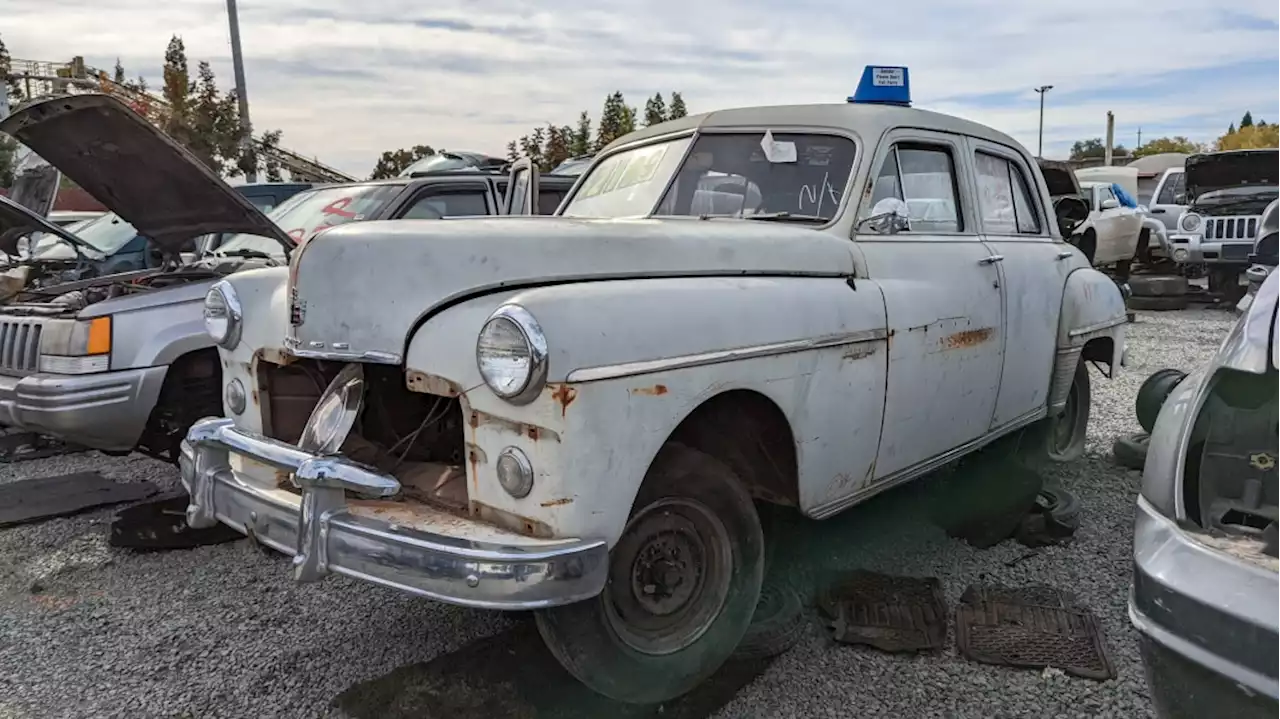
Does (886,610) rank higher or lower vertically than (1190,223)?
lower

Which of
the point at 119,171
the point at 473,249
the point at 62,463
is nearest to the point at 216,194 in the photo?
the point at 119,171

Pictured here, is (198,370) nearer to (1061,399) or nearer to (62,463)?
(62,463)

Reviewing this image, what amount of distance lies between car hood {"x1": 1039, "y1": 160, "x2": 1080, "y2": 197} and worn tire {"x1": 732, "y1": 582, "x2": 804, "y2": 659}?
8.33 meters

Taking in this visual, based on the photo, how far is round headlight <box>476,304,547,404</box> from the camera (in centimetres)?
220

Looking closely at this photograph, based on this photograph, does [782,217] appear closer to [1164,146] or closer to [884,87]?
[884,87]

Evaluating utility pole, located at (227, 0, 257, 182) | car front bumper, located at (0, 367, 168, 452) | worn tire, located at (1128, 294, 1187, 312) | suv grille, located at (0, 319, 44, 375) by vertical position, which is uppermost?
utility pole, located at (227, 0, 257, 182)

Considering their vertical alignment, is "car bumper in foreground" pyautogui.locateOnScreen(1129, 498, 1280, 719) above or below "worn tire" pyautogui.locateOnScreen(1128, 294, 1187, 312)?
above

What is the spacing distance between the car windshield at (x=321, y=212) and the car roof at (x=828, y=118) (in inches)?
106

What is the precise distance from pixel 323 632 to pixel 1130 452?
428 cm

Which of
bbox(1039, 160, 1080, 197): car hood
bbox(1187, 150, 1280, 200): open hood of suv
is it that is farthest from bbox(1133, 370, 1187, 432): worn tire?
bbox(1187, 150, 1280, 200): open hood of suv

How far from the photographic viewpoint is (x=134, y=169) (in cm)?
474

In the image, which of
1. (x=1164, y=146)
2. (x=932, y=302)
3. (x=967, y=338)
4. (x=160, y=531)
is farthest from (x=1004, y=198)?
(x=1164, y=146)

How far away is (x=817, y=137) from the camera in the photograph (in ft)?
11.9

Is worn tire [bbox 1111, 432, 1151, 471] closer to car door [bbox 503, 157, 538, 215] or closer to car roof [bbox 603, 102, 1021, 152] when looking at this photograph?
car roof [bbox 603, 102, 1021, 152]
